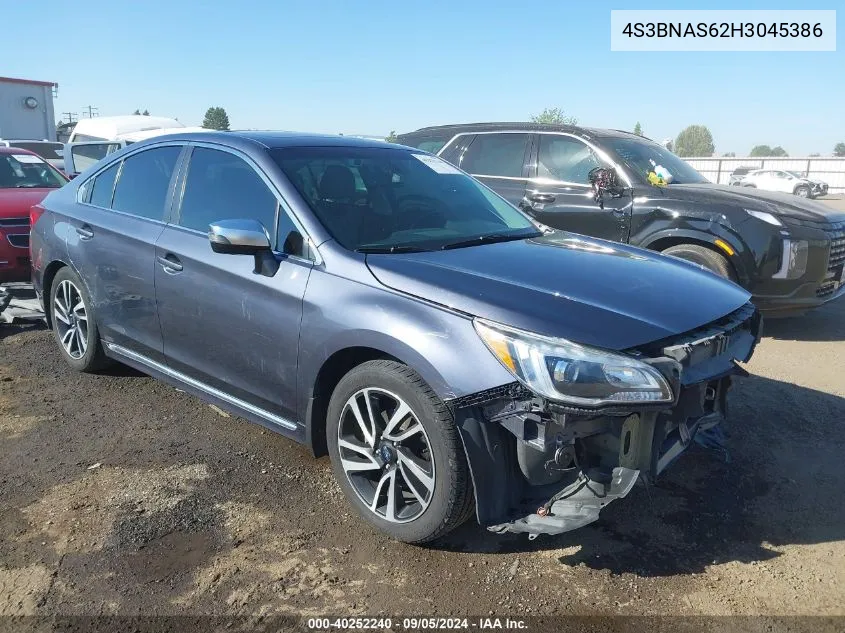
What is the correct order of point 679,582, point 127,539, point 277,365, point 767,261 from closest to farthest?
point 679,582 → point 127,539 → point 277,365 → point 767,261

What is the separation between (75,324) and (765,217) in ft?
18.5

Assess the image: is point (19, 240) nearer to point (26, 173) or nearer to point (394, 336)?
point (26, 173)

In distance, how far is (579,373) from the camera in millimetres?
2496

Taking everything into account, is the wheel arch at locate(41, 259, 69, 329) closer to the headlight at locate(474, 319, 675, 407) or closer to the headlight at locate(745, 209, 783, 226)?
the headlight at locate(474, 319, 675, 407)

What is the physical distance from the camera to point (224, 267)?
356 cm

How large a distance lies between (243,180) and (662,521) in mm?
2676

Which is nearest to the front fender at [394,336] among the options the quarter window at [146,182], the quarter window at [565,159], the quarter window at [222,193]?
the quarter window at [222,193]

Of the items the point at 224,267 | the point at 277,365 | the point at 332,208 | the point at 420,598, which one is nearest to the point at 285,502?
the point at 277,365

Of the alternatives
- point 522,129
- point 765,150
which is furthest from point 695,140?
point 522,129

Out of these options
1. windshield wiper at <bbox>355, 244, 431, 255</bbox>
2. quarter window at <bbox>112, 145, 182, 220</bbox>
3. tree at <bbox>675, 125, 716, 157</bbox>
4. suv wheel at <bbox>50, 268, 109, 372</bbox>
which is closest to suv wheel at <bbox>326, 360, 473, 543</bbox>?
windshield wiper at <bbox>355, 244, 431, 255</bbox>

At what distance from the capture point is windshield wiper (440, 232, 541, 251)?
3.46 m

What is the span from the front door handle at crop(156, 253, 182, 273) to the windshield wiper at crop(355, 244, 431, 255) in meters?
1.19

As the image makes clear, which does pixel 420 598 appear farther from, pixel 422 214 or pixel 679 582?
pixel 422 214

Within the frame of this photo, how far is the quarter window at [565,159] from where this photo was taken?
23.3 feet
